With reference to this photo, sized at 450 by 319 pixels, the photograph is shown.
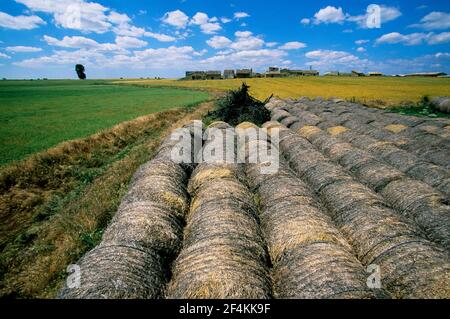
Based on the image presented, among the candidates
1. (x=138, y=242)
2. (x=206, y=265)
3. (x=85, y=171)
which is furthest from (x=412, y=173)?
(x=85, y=171)

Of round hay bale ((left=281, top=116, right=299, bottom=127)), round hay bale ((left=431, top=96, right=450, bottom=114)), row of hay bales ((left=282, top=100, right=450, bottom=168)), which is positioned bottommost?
round hay bale ((left=431, top=96, right=450, bottom=114))

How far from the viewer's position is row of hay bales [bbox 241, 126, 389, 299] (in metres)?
4.72

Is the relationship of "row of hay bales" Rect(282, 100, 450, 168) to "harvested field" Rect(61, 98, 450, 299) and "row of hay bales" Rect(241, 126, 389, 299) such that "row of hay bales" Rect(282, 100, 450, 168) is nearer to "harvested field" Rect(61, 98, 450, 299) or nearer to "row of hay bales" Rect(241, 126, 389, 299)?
"harvested field" Rect(61, 98, 450, 299)

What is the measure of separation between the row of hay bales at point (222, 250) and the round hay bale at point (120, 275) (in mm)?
354

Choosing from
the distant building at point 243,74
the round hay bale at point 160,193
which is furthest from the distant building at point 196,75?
the round hay bale at point 160,193

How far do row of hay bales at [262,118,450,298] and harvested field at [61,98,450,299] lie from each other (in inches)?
0.7

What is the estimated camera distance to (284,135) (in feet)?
49.9

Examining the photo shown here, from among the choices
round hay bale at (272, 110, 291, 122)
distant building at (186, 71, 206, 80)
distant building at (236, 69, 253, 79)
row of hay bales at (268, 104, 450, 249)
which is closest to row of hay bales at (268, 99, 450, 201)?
row of hay bales at (268, 104, 450, 249)

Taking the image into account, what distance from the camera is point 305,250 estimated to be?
5633mm

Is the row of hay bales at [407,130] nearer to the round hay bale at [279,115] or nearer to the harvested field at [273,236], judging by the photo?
the round hay bale at [279,115]

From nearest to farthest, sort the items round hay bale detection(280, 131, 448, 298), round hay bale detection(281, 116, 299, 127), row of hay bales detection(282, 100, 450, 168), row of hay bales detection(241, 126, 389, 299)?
1. row of hay bales detection(241, 126, 389, 299)
2. round hay bale detection(280, 131, 448, 298)
3. row of hay bales detection(282, 100, 450, 168)
4. round hay bale detection(281, 116, 299, 127)

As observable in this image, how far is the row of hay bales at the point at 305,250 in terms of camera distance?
4.72 metres

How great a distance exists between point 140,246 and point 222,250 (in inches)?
61.2

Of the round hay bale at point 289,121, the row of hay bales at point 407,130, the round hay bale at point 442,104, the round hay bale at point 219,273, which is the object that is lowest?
the round hay bale at point 442,104
